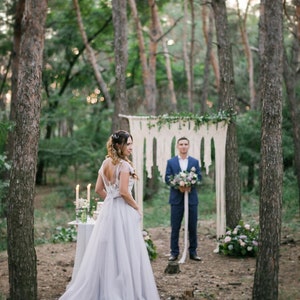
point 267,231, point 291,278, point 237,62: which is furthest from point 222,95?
point 237,62

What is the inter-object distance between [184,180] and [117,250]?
2.90 meters

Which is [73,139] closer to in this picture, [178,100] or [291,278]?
[178,100]

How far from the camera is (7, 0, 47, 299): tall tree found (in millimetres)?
5824

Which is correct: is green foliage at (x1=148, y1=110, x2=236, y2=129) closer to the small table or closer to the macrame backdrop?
the macrame backdrop

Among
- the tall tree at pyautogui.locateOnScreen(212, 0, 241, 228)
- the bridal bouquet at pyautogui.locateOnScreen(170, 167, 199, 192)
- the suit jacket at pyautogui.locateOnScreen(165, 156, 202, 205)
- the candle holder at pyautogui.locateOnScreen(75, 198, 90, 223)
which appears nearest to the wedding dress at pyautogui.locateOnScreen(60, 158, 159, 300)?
the candle holder at pyautogui.locateOnScreen(75, 198, 90, 223)

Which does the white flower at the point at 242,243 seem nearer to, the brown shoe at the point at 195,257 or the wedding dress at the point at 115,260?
the brown shoe at the point at 195,257

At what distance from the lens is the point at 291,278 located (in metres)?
7.66

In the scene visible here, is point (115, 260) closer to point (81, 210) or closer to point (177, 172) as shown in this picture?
point (81, 210)

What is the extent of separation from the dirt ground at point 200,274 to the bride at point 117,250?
0.83 metres

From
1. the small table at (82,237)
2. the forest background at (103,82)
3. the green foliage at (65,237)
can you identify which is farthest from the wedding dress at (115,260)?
the forest background at (103,82)

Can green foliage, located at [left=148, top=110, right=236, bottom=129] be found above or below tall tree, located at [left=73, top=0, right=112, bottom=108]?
below

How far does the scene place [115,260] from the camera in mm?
6215

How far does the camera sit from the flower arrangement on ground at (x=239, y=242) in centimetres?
952

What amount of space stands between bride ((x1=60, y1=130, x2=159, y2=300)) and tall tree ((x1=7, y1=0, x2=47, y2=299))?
662mm
